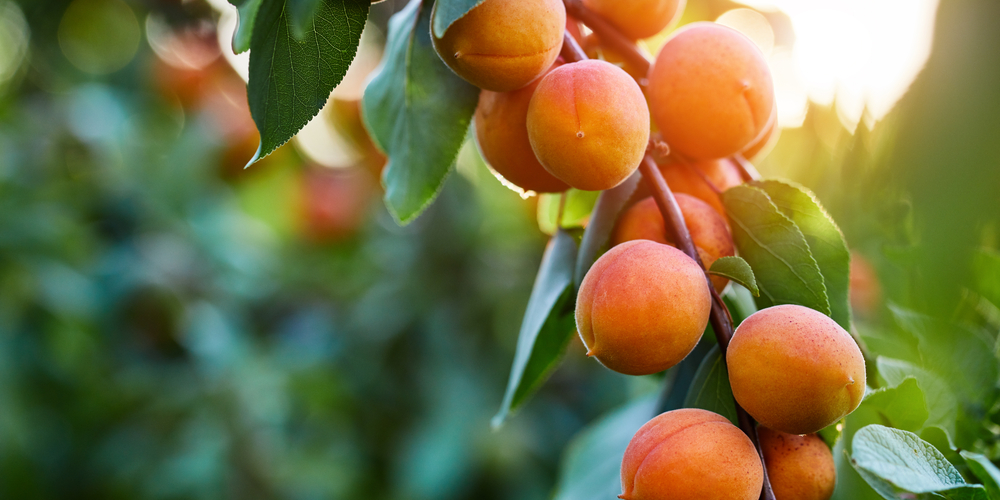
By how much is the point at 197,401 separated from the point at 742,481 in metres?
1.72

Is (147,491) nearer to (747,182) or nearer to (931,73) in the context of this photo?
(747,182)

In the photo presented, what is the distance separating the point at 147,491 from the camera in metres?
1.73

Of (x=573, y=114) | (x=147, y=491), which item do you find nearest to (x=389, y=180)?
(x=573, y=114)

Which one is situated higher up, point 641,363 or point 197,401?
point 641,363

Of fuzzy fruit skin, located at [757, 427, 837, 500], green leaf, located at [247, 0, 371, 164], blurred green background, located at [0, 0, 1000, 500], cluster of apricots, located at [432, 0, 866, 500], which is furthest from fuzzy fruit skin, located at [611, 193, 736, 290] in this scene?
blurred green background, located at [0, 0, 1000, 500]

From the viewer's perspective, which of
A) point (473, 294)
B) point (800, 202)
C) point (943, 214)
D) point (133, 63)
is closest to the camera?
point (943, 214)

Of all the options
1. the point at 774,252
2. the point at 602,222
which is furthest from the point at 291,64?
the point at 774,252

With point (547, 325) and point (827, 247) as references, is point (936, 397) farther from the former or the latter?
point (547, 325)

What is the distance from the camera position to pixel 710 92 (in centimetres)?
53

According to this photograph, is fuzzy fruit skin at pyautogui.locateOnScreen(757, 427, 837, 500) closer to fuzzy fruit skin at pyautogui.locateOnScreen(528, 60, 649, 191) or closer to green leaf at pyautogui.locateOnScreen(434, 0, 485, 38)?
fuzzy fruit skin at pyautogui.locateOnScreen(528, 60, 649, 191)

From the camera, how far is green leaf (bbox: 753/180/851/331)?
0.52m

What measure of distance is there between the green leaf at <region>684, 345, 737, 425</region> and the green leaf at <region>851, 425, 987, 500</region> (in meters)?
0.10

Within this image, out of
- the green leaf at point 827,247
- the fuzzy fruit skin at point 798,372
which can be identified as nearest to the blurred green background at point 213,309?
the green leaf at point 827,247

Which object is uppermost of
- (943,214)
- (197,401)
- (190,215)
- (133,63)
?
(943,214)
